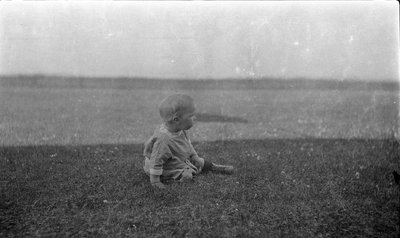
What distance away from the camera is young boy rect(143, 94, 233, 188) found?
4770mm

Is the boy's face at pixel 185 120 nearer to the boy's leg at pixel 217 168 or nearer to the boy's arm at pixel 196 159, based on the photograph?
the boy's arm at pixel 196 159

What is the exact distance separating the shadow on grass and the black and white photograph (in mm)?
22

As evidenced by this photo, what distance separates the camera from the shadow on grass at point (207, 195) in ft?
11.9

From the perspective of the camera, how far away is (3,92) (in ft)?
41.3

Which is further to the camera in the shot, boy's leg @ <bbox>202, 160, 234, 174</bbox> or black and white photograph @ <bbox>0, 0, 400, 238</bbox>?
boy's leg @ <bbox>202, 160, 234, 174</bbox>

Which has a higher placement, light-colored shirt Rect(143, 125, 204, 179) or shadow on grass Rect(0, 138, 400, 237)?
light-colored shirt Rect(143, 125, 204, 179)

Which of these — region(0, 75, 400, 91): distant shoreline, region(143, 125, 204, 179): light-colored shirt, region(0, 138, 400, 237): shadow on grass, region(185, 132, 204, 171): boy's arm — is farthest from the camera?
region(0, 75, 400, 91): distant shoreline

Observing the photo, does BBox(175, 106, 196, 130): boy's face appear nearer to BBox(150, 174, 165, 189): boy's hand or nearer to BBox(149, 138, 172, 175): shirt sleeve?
BBox(149, 138, 172, 175): shirt sleeve

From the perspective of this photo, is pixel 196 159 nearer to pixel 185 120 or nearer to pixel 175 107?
pixel 185 120

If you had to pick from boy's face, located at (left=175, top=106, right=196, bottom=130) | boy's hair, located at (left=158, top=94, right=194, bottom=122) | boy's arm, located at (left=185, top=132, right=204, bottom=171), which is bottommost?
boy's arm, located at (left=185, top=132, right=204, bottom=171)

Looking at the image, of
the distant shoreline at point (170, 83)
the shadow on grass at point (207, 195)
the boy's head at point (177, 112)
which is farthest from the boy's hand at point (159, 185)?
the distant shoreline at point (170, 83)

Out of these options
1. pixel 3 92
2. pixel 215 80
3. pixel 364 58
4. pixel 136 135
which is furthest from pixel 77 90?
pixel 364 58

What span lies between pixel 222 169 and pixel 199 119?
4520 mm

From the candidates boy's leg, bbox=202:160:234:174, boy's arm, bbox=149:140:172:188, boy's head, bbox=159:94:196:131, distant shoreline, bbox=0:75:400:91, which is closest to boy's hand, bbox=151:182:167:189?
boy's arm, bbox=149:140:172:188
